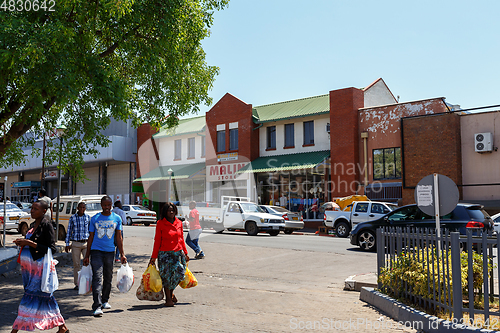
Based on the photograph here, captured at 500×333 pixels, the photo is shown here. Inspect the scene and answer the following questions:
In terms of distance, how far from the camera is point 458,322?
221 inches

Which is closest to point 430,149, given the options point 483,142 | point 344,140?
point 483,142

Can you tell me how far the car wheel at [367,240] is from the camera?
1554cm

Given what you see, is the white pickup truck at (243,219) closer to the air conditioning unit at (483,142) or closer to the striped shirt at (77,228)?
the air conditioning unit at (483,142)

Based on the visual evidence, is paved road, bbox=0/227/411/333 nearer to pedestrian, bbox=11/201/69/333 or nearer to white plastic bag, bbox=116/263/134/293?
white plastic bag, bbox=116/263/134/293

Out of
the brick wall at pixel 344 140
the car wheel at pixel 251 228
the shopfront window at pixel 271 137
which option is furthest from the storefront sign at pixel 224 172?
the car wheel at pixel 251 228

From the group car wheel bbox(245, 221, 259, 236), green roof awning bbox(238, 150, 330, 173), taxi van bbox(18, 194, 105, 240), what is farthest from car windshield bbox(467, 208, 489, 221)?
green roof awning bbox(238, 150, 330, 173)

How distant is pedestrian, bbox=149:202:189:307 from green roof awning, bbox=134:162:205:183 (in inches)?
1086

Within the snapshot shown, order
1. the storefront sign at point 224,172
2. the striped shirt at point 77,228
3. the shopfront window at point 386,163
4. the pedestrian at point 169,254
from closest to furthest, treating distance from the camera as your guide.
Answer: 1. the pedestrian at point 169,254
2. the striped shirt at point 77,228
3. the shopfront window at point 386,163
4. the storefront sign at point 224,172

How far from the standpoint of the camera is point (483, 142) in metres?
24.7

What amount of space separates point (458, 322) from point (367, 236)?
10141 mm

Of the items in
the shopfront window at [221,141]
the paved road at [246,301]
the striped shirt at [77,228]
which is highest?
the shopfront window at [221,141]

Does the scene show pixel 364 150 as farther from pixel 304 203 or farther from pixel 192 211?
pixel 192 211

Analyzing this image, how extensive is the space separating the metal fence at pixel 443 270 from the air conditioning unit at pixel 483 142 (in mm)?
19604

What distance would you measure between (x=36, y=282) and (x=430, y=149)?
950 inches
